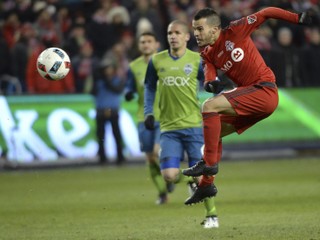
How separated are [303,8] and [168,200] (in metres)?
10.7

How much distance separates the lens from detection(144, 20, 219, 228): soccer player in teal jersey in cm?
1225

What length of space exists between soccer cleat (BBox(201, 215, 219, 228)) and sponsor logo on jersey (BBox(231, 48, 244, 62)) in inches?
84.5

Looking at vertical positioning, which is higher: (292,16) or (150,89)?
(292,16)

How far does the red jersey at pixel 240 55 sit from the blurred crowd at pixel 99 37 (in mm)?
10139

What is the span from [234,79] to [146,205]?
4.34 metres

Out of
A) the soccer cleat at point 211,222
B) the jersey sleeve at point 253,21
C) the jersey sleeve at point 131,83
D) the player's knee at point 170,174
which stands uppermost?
the jersey sleeve at point 253,21

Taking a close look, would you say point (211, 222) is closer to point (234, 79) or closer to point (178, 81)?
point (234, 79)

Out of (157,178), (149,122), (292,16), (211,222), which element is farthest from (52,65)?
(157,178)

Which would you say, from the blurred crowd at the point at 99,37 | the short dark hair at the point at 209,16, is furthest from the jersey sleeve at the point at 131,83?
the blurred crowd at the point at 99,37

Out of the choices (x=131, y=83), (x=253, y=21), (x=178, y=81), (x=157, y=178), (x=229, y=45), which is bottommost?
(x=157, y=178)

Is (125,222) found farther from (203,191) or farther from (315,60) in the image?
(315,60)

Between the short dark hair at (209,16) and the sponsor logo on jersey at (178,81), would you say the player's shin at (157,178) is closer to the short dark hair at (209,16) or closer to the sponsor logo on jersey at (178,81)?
the sponsor logo on jersey at (178,81)

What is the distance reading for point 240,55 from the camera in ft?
32.8

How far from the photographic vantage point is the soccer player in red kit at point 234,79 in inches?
388
